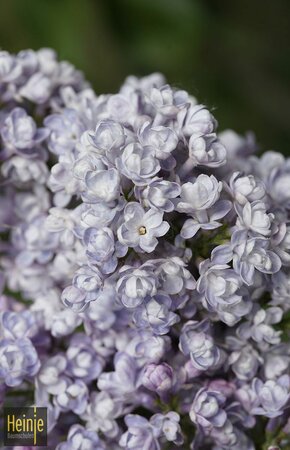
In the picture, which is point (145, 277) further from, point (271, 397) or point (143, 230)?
point (271, 397)

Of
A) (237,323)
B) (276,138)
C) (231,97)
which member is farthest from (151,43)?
(237,323)

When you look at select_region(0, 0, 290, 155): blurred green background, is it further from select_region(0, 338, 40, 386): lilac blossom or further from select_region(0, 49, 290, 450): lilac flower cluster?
select_region(0, 338, 40, 386): lilac blossom

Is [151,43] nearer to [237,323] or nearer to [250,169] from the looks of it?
[250,169]

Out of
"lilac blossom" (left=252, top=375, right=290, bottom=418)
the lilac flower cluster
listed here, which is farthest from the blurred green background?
"lilac blossom" (left=252, top=375, right=290, bottom=418)

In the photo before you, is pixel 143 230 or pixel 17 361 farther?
pixel 17 361

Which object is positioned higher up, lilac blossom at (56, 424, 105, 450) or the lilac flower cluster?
the lilac flower cluster

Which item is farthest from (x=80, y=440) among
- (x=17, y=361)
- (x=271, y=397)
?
(x=271, y=397)
